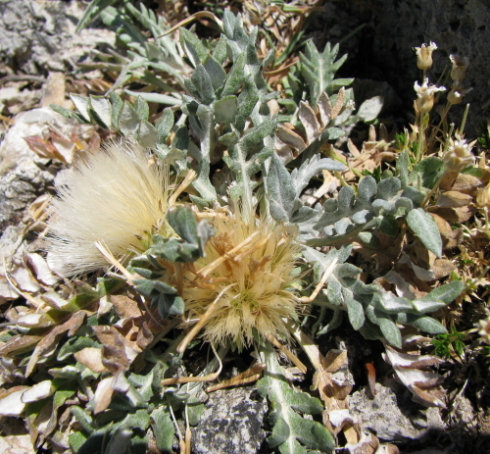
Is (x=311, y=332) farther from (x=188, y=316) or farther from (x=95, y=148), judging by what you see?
(x=95, y=148)

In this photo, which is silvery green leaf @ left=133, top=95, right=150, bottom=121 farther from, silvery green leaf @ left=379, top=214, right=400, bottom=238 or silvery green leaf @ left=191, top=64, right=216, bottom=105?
Result: silvery green leaf @ left=379, top=214, right=400, bottom=238

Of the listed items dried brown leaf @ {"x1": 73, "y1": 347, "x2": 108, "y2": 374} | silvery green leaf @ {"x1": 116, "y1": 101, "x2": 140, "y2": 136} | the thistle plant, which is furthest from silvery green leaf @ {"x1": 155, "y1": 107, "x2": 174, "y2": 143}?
dried brown leaf @ {"x1": 73, "y1": 347, "x2": 108, "y2": 374}

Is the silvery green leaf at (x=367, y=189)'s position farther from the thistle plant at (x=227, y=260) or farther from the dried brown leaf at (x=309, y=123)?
the dried brown leaf at (x=309, y=123)

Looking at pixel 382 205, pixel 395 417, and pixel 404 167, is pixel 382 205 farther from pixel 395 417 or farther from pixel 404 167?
pixel 395 417

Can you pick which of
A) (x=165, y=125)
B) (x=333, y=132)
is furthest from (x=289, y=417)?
(x=165, y=125)

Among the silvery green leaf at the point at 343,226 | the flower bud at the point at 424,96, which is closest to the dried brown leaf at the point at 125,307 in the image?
the silvery green leaf at the point at 343,226

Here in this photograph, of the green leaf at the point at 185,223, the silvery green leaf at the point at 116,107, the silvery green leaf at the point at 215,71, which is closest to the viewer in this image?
the green leaf at the point at 185,223
